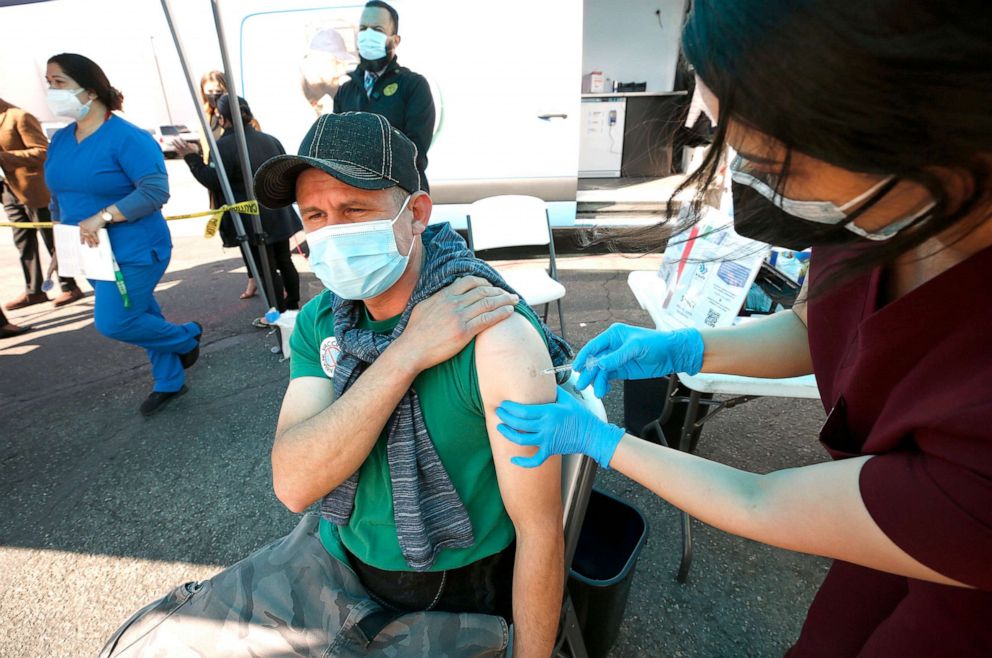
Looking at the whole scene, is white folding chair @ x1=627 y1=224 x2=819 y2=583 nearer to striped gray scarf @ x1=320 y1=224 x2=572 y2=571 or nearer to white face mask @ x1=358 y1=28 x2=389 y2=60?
striped gray scarf @ x1=320 y1=224 x2=572 y2=571

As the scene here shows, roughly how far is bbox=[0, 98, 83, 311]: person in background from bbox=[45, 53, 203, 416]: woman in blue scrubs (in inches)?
90.9

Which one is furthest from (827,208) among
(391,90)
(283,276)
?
(283,276)

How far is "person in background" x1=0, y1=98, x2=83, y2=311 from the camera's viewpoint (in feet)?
14.4

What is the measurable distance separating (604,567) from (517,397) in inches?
35.5

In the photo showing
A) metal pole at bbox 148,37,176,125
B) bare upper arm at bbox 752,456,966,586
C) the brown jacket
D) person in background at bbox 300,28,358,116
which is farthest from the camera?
metal pole at bbox 148,37,176,125

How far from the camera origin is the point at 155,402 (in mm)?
3152

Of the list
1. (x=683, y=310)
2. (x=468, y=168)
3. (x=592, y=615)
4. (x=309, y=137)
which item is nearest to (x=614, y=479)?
(x=683, y=310)

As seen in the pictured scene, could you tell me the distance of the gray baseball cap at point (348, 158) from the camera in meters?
1.14

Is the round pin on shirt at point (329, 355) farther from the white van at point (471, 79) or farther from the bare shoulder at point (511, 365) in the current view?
the white van at point (471, 79)

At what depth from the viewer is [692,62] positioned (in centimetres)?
65

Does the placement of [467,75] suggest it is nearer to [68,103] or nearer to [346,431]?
[68,103]

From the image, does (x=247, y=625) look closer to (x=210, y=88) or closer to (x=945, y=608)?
(x=945, y=608)

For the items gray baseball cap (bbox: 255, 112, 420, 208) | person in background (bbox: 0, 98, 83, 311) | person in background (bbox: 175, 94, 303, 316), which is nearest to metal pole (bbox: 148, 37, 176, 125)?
person in background (bbox: 0, 98, 83, 311)

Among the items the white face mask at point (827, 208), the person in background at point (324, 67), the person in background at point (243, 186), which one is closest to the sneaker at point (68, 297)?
the person in background at point (243, 186)
